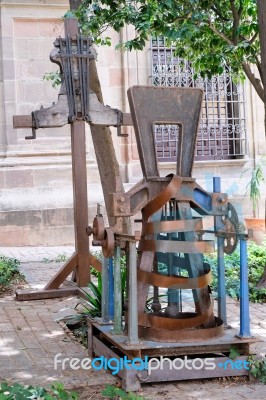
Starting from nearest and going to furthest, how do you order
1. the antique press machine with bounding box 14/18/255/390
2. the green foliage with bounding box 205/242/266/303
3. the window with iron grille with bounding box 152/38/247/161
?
the antique press machine with bounding box 14/18/255/390, the green foliage with bounding box 205/242/266/303, the window with iron grille with bounding box 152/38/247/161

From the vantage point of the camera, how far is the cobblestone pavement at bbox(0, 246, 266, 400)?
4.88 metres

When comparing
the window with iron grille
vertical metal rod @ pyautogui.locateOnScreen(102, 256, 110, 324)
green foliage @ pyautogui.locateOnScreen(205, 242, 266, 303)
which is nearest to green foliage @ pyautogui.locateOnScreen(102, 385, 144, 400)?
vertical metal rod @ pyautogui.locateOnScreen(102, 256, 110, 324)

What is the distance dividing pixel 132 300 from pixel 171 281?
1.11ft

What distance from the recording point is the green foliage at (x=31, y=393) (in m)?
4.21

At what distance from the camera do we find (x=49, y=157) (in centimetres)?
1445

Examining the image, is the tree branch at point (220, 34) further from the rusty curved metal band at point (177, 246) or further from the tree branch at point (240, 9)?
the rusty curved metal band at point (177, 246)

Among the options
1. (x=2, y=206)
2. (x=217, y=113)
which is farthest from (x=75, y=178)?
(x=217, y=113)

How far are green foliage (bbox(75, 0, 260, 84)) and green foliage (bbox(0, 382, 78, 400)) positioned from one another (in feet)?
16.7

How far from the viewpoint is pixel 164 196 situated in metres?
5.10

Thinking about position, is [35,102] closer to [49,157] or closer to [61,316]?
[49,157]

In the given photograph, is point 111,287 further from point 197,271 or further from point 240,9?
point 240,9

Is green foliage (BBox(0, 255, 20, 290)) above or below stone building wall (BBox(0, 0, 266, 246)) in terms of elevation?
below

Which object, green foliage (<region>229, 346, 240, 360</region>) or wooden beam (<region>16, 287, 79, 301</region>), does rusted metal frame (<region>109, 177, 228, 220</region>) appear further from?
wooden beam (<region>16, 287, 79, 301</region>)

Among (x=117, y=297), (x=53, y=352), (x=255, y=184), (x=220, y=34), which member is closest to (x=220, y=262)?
(x=117, y=297)
